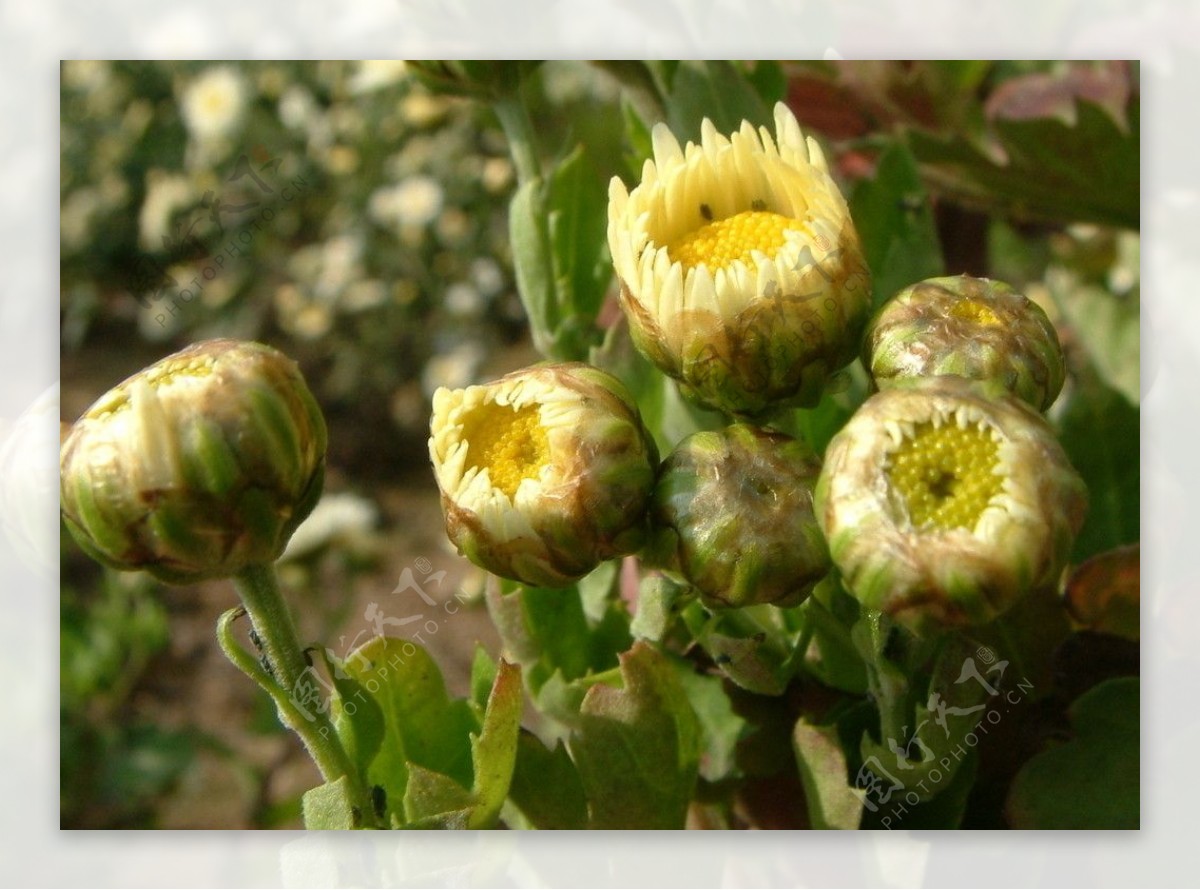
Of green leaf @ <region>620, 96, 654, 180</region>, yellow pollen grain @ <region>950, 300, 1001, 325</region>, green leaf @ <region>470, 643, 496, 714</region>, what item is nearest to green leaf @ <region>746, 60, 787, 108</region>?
green leaf @ <region>620, 96, 654, 180</region>

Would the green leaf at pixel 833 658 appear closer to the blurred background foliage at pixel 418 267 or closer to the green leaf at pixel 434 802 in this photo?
the blurred background foliage at pixel 418 267

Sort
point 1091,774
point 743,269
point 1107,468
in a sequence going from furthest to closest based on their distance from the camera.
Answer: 1. point 1107,468
2. point 1091,774
3. point 743,269

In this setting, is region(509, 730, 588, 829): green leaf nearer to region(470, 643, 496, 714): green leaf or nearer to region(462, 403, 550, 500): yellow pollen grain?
region(470, 643, 496, 714): green leaf

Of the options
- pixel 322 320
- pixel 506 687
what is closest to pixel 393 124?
pixel 322 320

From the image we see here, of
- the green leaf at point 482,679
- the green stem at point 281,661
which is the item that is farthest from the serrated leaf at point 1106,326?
the green stem at point 281,661

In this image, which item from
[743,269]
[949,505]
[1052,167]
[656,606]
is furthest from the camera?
[1052,167]

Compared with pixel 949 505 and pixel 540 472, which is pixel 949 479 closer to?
pixel 949 505

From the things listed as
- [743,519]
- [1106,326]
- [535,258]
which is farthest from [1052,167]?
[743,519]
